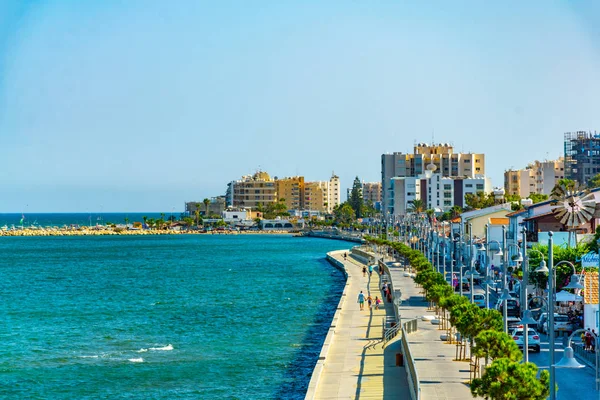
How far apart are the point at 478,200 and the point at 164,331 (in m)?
107

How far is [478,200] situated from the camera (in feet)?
499

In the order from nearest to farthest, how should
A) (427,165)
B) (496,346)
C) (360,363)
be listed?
1. (496,346)
2. (360,363)
3. (427,165)

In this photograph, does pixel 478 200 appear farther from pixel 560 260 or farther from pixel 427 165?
pixel 560 260

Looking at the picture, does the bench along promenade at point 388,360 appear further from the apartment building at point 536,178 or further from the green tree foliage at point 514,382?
the apartment building at point 536,178

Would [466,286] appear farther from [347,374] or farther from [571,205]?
[347,374]

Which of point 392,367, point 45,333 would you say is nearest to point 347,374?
point 392,367

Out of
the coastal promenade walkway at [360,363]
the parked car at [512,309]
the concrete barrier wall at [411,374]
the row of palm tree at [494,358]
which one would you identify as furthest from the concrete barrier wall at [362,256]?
the row of palm tree at [494,358]

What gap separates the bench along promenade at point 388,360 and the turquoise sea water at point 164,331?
5.89ft

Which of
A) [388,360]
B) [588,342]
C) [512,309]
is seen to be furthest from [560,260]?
[388,360]

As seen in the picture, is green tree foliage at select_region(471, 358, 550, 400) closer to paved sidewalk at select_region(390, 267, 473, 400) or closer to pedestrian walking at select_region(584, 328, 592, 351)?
paved sidewalk at select_region(390, 267, 473, 400)

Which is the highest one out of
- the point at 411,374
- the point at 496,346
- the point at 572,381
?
the point at 496,346

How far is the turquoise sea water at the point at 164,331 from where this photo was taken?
3647 cm

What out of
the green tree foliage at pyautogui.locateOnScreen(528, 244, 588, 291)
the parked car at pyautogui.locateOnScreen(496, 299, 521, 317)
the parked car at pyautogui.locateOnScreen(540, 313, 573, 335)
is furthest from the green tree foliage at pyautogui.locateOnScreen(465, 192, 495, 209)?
the parked car at pyautogui.locateOnScreen(540, 313, 573, 335)

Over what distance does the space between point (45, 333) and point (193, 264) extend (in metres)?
69.4
